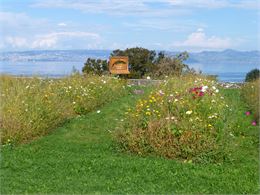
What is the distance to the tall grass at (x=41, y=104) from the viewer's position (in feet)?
26.3

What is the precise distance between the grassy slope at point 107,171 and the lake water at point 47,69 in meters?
5.88

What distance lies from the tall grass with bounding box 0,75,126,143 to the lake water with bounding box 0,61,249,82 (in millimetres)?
549

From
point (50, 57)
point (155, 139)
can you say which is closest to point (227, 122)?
point (155, 139)

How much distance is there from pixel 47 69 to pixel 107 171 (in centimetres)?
913

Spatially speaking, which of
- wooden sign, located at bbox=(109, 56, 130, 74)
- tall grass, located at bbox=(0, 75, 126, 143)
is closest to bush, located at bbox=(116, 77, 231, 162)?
tall grass, located at bbox=(0, 75, 126, 143)

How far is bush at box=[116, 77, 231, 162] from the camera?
673 cm

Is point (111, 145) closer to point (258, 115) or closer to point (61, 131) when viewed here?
point (61, 131)

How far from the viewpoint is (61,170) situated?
243 inches

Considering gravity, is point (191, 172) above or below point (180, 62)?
below

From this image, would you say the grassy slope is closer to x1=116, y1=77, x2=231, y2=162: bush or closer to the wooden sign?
x1=116, y1=77, x2=231, y2=162: bush

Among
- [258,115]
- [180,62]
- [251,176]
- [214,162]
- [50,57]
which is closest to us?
[251,176]

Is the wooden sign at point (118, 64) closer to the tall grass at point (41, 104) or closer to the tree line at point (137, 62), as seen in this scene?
the tree line at point (137, 62)

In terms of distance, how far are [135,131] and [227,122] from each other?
1279 mm

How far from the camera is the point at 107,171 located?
6.13 m
